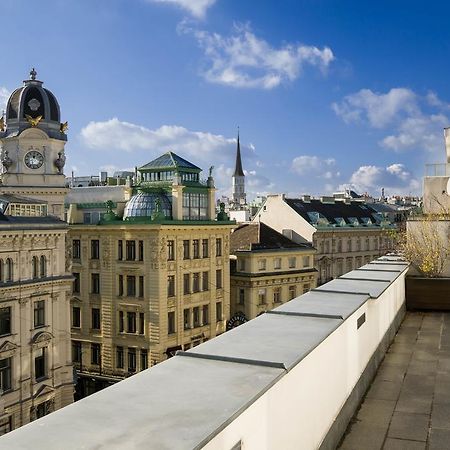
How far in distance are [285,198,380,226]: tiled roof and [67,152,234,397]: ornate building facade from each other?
1867 centimetres

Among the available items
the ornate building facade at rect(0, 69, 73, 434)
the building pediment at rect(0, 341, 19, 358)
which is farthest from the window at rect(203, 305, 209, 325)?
the building pediment at rect(0, 341, 19, 358)

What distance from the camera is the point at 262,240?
54.3 m

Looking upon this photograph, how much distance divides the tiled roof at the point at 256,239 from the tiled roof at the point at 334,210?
8.99 meters

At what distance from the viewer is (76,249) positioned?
47.1m

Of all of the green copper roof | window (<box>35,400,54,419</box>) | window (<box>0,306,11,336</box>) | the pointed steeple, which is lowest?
window (<box>35,400,54,419</box>)

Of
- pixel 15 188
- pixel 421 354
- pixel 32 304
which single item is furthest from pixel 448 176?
pixel 15 188

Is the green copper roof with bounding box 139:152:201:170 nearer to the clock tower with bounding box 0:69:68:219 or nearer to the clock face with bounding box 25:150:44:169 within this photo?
the clock tower with bounding box 0:69:68:219

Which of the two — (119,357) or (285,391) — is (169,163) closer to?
(119,357)

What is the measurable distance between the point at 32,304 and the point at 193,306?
15.4m

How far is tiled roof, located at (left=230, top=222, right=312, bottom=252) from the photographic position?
53094 millimetres

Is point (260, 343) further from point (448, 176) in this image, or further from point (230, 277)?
point (230, 277)

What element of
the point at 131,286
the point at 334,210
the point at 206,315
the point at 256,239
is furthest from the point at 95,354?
the point at 334,210

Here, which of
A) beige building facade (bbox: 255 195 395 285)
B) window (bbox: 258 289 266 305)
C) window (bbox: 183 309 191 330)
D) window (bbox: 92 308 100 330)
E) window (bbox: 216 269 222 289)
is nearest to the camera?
window (bbox: 183 309 191 330)

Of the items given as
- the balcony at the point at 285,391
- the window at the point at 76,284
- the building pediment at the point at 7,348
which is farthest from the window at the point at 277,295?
the balcony at the point at 285,391
